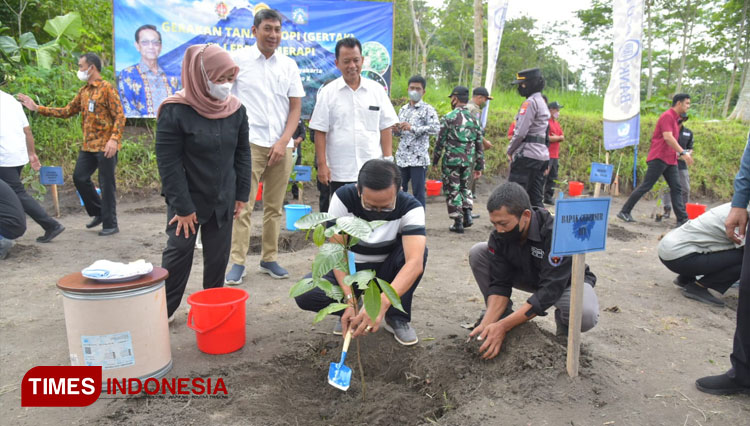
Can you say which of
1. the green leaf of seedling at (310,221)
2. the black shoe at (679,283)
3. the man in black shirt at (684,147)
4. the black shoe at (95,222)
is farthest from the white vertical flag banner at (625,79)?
the black shoe at (95,222)

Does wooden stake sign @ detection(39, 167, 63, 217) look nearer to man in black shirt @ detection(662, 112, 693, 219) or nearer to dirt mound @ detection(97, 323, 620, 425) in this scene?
dirt mound @ detection(97, 323, 620, 425)

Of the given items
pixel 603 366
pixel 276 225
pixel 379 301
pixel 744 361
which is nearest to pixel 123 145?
pixel 276 225

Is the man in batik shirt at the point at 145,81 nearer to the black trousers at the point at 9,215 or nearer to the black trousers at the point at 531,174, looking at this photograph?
the black trousers at the point at 9,215

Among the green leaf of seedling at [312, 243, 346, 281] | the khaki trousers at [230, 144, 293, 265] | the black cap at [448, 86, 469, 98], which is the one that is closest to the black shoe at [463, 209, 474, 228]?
the black cap at [448, 86, 469, 98]

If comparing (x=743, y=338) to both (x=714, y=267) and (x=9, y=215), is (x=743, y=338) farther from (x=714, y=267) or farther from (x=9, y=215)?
(x=9, y=215)

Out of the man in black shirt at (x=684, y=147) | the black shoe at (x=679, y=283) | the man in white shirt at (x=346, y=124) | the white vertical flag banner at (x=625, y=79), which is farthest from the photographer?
the white vertical flag banner at (x=625, y=79)

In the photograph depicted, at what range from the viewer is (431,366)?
7.64ft

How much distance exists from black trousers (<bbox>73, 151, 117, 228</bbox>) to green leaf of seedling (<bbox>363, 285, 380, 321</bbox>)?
4160 mm

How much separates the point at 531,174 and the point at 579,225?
3449 millimetres

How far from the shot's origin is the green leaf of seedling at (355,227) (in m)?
1.91

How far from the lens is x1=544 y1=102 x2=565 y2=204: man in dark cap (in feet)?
24.9

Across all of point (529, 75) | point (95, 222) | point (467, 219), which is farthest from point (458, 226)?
point (95, 222)

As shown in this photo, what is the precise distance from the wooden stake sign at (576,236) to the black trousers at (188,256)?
1.91m

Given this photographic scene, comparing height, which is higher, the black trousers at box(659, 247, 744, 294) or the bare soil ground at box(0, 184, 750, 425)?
the black trousers at box(659, 247, 744, 294)
